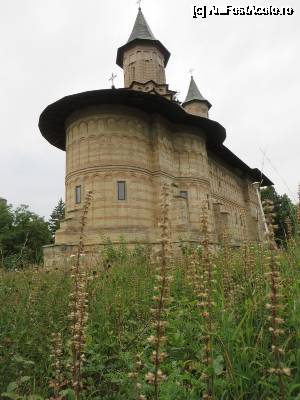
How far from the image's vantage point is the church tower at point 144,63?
83.7ft

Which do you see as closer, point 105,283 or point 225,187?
point 105,283

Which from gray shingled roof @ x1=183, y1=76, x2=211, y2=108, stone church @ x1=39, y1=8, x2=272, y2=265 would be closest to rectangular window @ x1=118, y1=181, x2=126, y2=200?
stone church @ x1=39, y1=8, x2=272, y2=265

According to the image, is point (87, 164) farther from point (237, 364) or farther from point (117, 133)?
point (237, 364)

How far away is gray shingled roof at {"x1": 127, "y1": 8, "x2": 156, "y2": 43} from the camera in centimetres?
2656

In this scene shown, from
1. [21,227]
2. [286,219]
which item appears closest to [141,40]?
[21,227]

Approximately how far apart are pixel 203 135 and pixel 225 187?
25.2 ft

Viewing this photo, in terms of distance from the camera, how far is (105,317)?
12.1 ft

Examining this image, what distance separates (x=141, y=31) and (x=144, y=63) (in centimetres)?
328

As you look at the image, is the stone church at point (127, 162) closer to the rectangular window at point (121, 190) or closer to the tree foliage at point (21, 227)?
the rectangular window at point (121, 190)

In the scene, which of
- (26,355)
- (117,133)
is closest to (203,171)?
(117,133)

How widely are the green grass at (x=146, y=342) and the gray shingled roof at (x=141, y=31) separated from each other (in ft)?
84.5

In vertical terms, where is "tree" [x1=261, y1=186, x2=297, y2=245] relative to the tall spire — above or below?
below

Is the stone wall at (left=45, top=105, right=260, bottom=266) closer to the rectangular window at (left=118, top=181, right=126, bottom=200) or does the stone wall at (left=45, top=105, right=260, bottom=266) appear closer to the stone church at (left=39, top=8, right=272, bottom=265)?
the stone church at (left=39, top=8, right=272, bottom=265)

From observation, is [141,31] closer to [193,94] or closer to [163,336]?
[193,94]
